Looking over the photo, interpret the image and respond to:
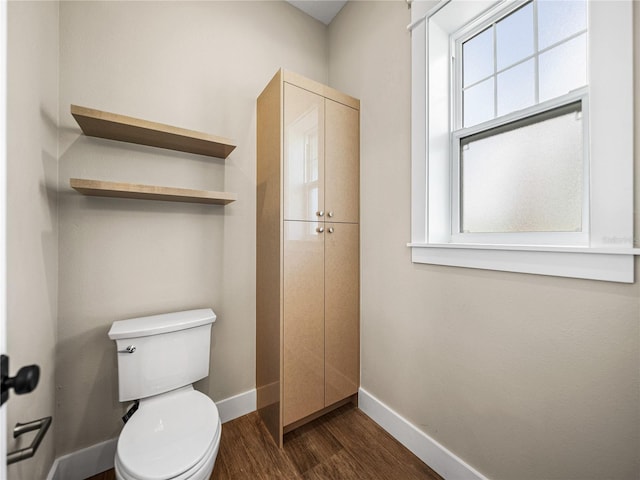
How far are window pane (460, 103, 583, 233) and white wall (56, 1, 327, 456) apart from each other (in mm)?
1324

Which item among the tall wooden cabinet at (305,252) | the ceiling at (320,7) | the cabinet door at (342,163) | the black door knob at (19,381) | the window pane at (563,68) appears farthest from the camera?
→ the ceiling at (320,7)

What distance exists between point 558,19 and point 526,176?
2.13ft

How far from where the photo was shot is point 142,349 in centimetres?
127

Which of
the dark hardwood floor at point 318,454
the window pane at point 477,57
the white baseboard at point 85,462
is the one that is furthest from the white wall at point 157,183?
the window pane at point 477,57

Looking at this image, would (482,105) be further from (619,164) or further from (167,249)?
(167,249)

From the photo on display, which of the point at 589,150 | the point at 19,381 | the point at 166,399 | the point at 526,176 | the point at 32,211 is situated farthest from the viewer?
the point at 166,399

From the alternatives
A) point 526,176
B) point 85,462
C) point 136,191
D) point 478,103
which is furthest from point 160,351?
point 478,103

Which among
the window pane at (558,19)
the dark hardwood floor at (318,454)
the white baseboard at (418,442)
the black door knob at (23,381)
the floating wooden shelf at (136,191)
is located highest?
the window pane at (558,19)

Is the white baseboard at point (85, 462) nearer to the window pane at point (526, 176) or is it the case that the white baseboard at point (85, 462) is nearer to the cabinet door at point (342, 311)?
the cabinet door at point (342, 311)

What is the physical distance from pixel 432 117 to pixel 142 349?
6.20 ft

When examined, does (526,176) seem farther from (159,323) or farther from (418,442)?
(159,323)

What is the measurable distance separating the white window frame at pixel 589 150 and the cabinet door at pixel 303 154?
556 mm

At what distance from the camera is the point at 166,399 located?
1307 millimetres

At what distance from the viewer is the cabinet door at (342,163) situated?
5.54 feet
